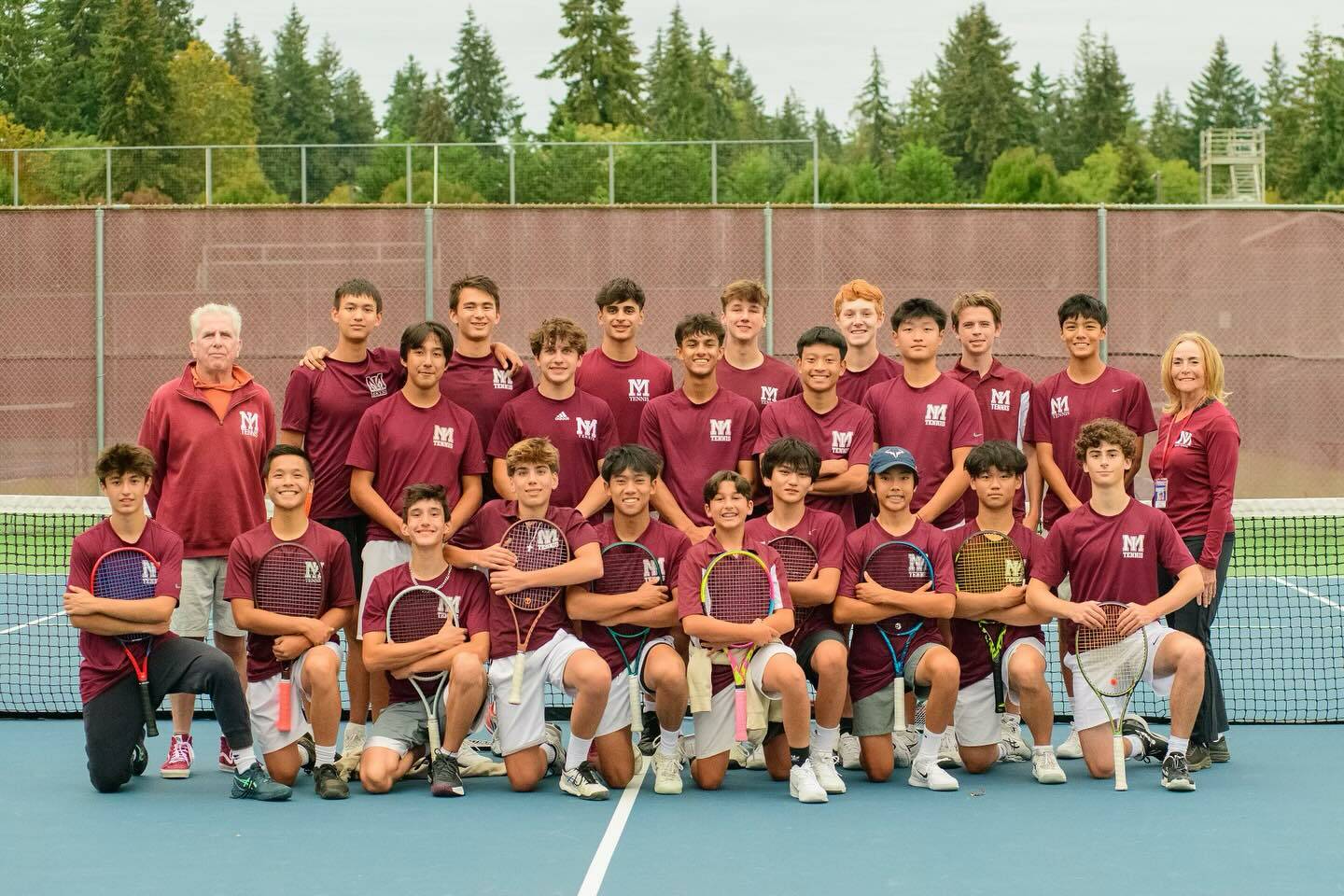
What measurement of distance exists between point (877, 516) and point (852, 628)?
1.50ft

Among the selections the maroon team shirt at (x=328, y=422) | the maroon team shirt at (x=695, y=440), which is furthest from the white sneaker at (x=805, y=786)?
the maroon team shirt at (x=328, y=422)

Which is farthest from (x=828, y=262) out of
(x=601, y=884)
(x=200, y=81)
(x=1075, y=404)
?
(x=200, y=81)

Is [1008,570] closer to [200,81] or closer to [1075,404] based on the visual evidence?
[1075,404]

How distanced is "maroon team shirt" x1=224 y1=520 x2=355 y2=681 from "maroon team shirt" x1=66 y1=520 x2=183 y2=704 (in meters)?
0.22

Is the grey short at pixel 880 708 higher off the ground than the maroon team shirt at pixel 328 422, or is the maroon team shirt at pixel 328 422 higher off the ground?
the maroon team shirt at pixel 328 422

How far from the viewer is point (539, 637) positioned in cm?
580

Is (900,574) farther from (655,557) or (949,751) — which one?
(655,557)

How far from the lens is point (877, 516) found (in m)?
6.05

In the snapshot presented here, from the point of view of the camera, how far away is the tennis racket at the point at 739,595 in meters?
5.65

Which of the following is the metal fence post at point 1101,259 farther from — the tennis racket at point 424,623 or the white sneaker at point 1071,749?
the tennis racket at point 424,623

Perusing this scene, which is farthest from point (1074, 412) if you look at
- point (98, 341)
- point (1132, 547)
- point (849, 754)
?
point (98, 341)

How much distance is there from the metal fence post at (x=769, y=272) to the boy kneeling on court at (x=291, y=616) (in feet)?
27.7

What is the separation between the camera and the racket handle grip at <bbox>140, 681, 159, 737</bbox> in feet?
18.4

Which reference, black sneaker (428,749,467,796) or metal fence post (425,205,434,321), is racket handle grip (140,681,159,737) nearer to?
black sneaker (428,749,467,796)
